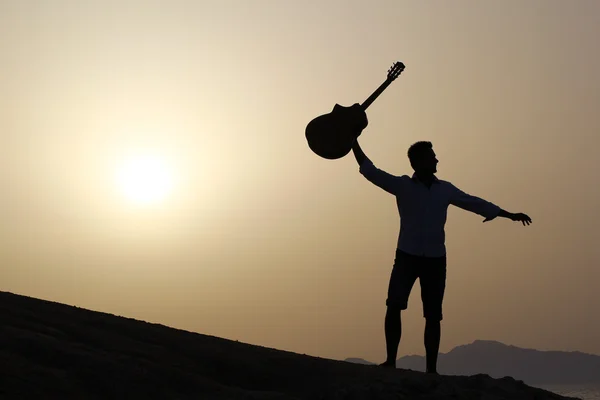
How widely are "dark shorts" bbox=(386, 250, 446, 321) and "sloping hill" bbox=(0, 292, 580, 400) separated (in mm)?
1065

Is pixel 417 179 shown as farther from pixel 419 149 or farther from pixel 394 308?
pixel 394 308

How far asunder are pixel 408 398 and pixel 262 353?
1.95 m

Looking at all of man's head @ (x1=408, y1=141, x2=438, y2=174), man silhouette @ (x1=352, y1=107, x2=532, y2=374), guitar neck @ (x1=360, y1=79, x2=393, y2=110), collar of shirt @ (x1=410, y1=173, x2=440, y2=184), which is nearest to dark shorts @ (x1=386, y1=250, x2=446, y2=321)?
man silhouette @ (x1=352, y1=107, x2=532, y2=374)

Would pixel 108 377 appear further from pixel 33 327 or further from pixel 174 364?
pixel 33 327

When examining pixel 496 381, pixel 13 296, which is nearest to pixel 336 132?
pixel 496 381

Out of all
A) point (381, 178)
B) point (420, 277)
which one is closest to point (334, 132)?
point (381, 178)

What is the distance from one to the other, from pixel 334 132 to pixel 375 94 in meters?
0.68

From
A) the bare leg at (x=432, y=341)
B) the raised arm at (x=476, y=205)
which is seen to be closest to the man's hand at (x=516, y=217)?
the raised arm at (x=476, y=205)

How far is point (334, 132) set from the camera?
898 cm

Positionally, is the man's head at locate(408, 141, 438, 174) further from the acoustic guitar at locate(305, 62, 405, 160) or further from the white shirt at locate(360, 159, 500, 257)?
the acoustic guitar at locate(305, 62, 405, 160)

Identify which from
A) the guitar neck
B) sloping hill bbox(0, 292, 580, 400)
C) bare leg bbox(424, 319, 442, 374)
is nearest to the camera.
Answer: sloping hill bbox(0, 292, 580, 400)

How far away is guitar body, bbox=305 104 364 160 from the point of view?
887 cm

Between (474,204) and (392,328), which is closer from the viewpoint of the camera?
(392,328)

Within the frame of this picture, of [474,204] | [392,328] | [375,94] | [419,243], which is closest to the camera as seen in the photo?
[419,243]
